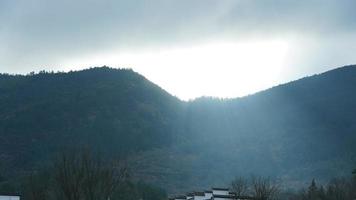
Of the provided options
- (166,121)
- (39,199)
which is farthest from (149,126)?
(39,199)

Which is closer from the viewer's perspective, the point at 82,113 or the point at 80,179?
the point at 80,179

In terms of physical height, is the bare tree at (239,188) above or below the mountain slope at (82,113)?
below

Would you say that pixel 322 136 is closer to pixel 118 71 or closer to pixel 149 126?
pixel 149 126

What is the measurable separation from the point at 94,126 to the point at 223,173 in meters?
21.7

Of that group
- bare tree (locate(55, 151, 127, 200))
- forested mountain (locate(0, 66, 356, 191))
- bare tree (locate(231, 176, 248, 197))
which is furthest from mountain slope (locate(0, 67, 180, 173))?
bare tree (locate(55, 151, 127, 200))

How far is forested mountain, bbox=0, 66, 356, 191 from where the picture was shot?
88312mm

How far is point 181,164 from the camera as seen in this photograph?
95000 mm

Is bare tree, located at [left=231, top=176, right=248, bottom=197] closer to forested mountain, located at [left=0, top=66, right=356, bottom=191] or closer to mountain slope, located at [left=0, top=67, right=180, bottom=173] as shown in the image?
forested mountain, located at [left=0, top=66, right=356, bottom=191]

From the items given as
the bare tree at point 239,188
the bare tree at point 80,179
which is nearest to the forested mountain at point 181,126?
the bare tree at point 239,188

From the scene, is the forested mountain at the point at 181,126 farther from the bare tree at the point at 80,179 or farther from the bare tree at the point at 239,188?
the bare tree at the point at 80,179

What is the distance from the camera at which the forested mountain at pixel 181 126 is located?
290 ft

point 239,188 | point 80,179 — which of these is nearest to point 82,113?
point 239,188

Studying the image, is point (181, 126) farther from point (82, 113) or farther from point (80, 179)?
point (80, 179)

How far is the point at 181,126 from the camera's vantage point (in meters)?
116
